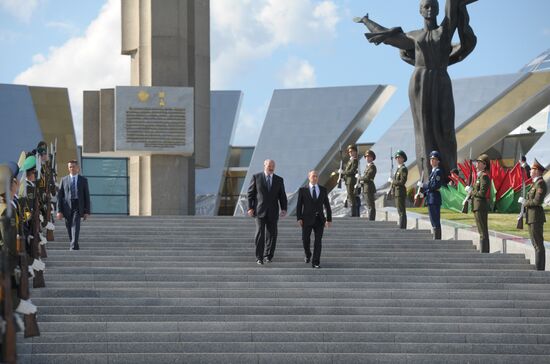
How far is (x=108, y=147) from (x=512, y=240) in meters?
9.17

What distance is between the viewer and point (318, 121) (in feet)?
109

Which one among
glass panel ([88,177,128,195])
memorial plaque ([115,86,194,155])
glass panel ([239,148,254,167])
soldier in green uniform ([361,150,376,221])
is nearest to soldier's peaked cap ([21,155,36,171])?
soldier in green uniform ([361,150,376,221])

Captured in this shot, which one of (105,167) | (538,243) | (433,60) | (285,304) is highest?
(433,60)

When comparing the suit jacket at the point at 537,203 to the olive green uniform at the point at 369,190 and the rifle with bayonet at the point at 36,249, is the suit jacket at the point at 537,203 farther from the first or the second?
the rifle with bayonet at the point at 36,249

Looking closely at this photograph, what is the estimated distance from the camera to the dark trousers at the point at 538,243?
12867 millimetres

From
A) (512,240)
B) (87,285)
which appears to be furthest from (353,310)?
(512,240)

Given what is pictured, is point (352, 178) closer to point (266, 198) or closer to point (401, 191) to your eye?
point (401, 191)

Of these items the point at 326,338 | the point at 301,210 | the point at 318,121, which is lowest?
the point at 326,338

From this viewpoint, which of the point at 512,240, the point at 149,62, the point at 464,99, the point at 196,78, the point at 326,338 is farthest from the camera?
the point at 464,99

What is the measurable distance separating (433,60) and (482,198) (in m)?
4.76

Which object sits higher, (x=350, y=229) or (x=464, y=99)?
(x=464, y=99)

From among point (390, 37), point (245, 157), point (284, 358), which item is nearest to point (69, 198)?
point (284, 358)

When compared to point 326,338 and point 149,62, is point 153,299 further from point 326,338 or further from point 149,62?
point 149,62

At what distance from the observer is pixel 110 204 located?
35.4 m
